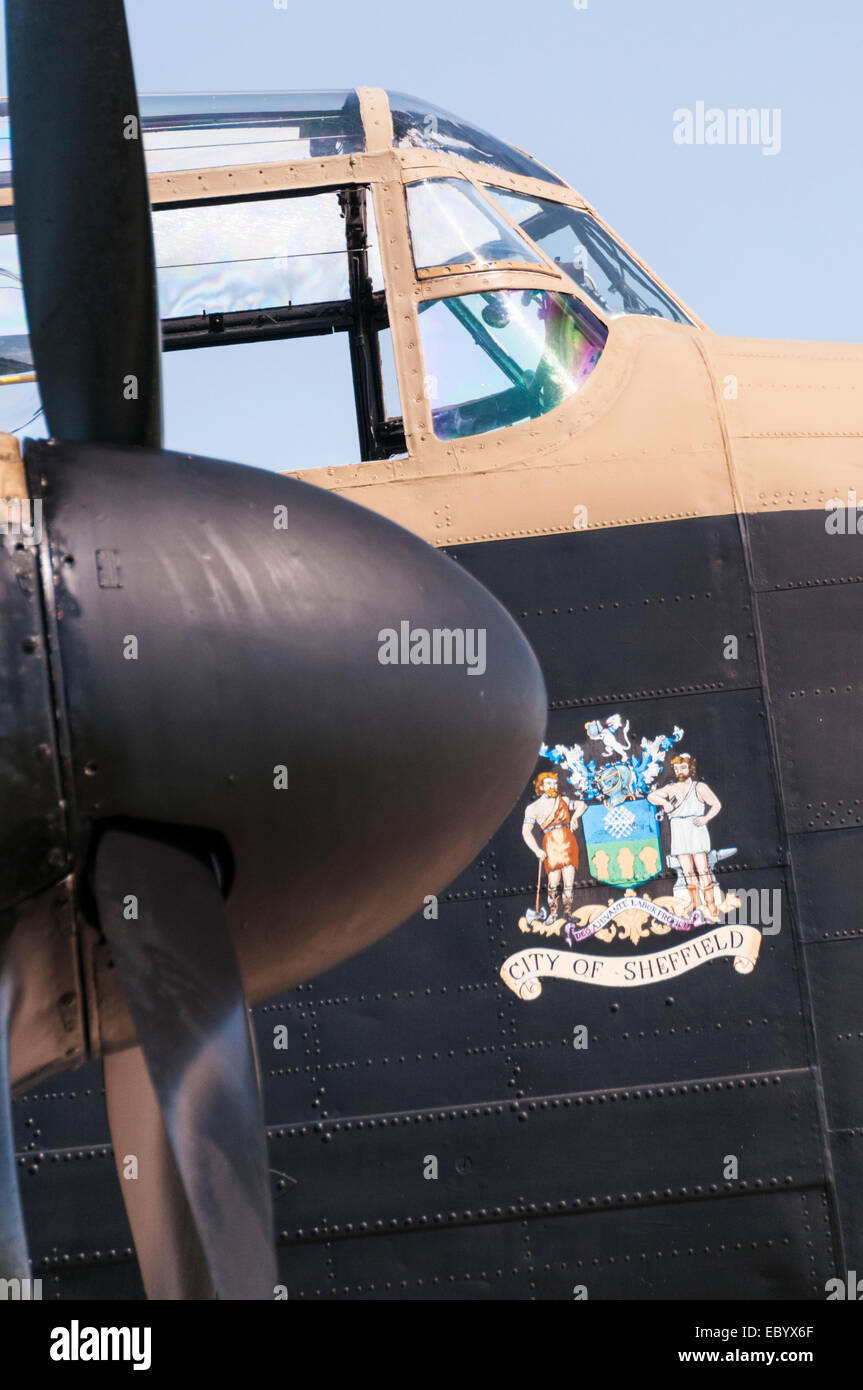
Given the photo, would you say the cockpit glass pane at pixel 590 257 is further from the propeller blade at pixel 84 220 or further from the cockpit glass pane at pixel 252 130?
the propeller blade at pixel 84 220

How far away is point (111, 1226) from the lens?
17.2 feet

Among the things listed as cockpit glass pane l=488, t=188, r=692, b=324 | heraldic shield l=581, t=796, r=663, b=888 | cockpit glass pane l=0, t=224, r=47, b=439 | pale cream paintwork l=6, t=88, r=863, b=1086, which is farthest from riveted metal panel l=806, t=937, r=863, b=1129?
cockpit glass pane l=0, t=224, r=47, b=439

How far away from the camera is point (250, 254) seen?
6305 millimetres

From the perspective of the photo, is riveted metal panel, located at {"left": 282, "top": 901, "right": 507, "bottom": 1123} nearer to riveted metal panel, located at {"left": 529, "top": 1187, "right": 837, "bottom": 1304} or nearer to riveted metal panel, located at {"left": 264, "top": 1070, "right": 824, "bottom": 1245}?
riveted metal panel, located at {"left": 264, "top": 1070, "right": 824, "bottom": 1245}

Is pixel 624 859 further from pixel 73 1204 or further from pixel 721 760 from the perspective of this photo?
pixel 73 1204

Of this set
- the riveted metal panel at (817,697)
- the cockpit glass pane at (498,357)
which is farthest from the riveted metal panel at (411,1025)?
the cockpit glass pane at (498,357)

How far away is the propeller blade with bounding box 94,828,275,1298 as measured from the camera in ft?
9.05

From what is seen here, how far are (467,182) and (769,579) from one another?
232cm

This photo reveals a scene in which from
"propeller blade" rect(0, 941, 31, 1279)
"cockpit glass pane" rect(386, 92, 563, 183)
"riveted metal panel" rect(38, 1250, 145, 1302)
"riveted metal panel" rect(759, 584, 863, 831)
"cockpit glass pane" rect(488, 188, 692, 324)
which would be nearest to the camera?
"propeller blade" rect(0, 941, 31, 1279)

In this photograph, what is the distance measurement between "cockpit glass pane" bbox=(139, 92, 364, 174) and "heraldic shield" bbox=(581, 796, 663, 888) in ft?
10.3

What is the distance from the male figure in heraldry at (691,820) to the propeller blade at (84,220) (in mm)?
3032

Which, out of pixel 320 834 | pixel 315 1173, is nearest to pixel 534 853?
pixel 315 1173

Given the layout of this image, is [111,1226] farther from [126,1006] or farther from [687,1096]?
[126,1006]

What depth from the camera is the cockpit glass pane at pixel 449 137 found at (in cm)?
638
